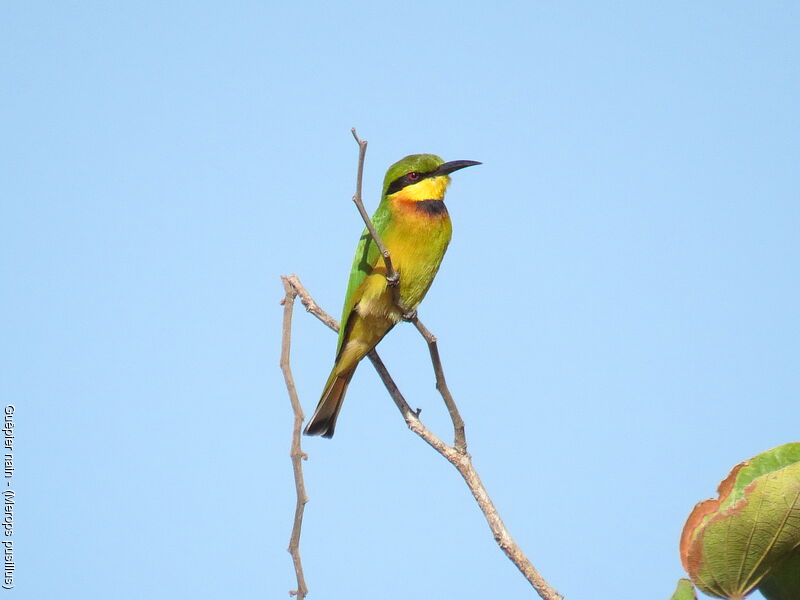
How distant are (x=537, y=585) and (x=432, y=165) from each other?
3186 mm

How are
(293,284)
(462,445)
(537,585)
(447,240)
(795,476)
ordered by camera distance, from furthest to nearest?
1. (447,240)
2. (293,284)
3. (462,445)
4. (537,585)
5. (795,476)

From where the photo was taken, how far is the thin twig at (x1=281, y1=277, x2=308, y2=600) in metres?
2.04

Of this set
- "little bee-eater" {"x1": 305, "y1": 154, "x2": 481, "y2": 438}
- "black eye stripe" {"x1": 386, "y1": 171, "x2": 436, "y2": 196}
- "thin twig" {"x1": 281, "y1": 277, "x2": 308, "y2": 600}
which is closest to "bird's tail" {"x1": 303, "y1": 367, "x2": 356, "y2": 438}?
"little bee-eater" {"x1": 305, "y1": 154, "x2": 481, "y2": 438}

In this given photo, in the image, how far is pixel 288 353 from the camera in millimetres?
2590

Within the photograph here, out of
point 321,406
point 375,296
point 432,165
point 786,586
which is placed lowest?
point 786,586

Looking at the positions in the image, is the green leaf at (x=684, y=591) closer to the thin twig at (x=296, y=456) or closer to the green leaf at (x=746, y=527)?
the green leaf at (x=746, y=527)

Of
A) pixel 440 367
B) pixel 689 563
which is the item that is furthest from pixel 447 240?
pixel 689 563

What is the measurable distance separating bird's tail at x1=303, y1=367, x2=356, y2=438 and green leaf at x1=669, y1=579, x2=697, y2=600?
2.93m

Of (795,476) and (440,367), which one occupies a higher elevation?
(440,367)

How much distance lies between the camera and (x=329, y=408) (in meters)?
4.55

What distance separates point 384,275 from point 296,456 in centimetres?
216

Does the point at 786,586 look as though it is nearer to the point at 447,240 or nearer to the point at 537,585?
the point at 537,585

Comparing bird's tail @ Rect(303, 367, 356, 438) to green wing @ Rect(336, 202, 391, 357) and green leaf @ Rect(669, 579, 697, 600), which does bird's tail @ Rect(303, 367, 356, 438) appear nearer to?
green wing @ Rect(336, 202, 391, 357)

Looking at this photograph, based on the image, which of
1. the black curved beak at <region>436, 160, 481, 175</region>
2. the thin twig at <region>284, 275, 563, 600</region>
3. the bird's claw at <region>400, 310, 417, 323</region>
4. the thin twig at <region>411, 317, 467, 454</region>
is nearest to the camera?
the thin twig at <region>284, 275, 563, 600</region>
